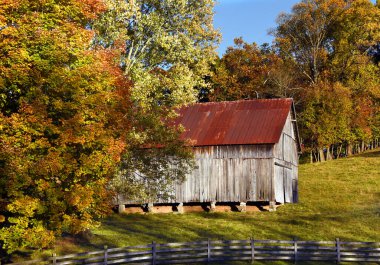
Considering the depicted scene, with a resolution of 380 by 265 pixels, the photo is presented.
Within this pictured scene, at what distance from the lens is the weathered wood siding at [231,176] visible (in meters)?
40.0

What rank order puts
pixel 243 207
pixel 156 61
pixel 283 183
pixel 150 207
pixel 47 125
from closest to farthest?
pixel 47 125, pixel 156 61, pixel 243 207, pixel 150 207, pixel 283 183

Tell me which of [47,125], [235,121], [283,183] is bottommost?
[283,183]

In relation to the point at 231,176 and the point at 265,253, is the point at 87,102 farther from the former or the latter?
the point at 231,176

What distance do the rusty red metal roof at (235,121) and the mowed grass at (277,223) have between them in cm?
555

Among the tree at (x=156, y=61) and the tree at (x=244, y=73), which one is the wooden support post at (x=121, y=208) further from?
the tree at (x=244, y=73)

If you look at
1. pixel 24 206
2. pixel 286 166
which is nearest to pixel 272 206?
pixel 286 166

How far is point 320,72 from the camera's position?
254ft

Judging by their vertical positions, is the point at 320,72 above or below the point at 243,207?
above

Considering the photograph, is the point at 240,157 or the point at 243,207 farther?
the point at 240,157

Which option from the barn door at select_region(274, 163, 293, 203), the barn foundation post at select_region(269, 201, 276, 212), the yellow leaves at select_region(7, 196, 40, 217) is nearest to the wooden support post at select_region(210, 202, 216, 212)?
the barn foundation post at select_region(269, 201, 276, 212)

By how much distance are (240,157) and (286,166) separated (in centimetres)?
544

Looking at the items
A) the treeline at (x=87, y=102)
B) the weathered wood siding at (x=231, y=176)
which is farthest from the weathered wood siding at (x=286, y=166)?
the treeline at (x=87, y=102)

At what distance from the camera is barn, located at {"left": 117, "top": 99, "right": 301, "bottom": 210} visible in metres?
40.0

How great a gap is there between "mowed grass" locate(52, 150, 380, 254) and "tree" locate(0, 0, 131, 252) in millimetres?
8973
